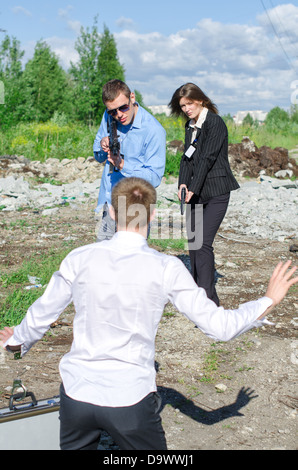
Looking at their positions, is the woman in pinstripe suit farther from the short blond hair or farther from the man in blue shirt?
the short blond hair

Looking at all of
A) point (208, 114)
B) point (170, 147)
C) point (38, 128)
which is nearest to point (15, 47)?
point (38, 128)

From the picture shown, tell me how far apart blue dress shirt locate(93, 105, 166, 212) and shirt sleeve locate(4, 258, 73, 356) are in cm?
211

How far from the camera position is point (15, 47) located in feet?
158

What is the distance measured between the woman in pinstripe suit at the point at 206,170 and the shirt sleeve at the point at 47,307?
278cm

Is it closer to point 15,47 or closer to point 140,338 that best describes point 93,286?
point 140,338

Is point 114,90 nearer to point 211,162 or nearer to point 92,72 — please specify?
point 211,162

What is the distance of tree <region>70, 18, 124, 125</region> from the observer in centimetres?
4085

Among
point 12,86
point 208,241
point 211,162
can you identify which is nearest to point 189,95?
point 211,162

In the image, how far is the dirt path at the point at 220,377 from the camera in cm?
329

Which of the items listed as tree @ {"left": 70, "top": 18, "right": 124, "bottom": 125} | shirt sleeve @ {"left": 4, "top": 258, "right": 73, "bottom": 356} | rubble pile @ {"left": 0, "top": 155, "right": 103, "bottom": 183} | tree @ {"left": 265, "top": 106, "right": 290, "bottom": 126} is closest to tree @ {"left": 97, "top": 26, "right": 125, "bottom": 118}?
tree @ {"left": 70, "top": 18, "right": 124, "bottom": 125}

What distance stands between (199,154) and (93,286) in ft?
10.2

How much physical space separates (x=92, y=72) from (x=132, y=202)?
4181 centimetres

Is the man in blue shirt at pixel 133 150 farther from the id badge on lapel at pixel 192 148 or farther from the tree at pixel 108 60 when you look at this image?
the tree at pixel 108 60

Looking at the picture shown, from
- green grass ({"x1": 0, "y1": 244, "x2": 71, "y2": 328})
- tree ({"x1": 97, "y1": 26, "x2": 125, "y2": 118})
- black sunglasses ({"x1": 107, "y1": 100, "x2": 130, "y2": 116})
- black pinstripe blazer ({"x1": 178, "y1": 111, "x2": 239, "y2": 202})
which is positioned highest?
tree ({"x1": 97, "y1": 26, "x2": 125, "y2": 118})
